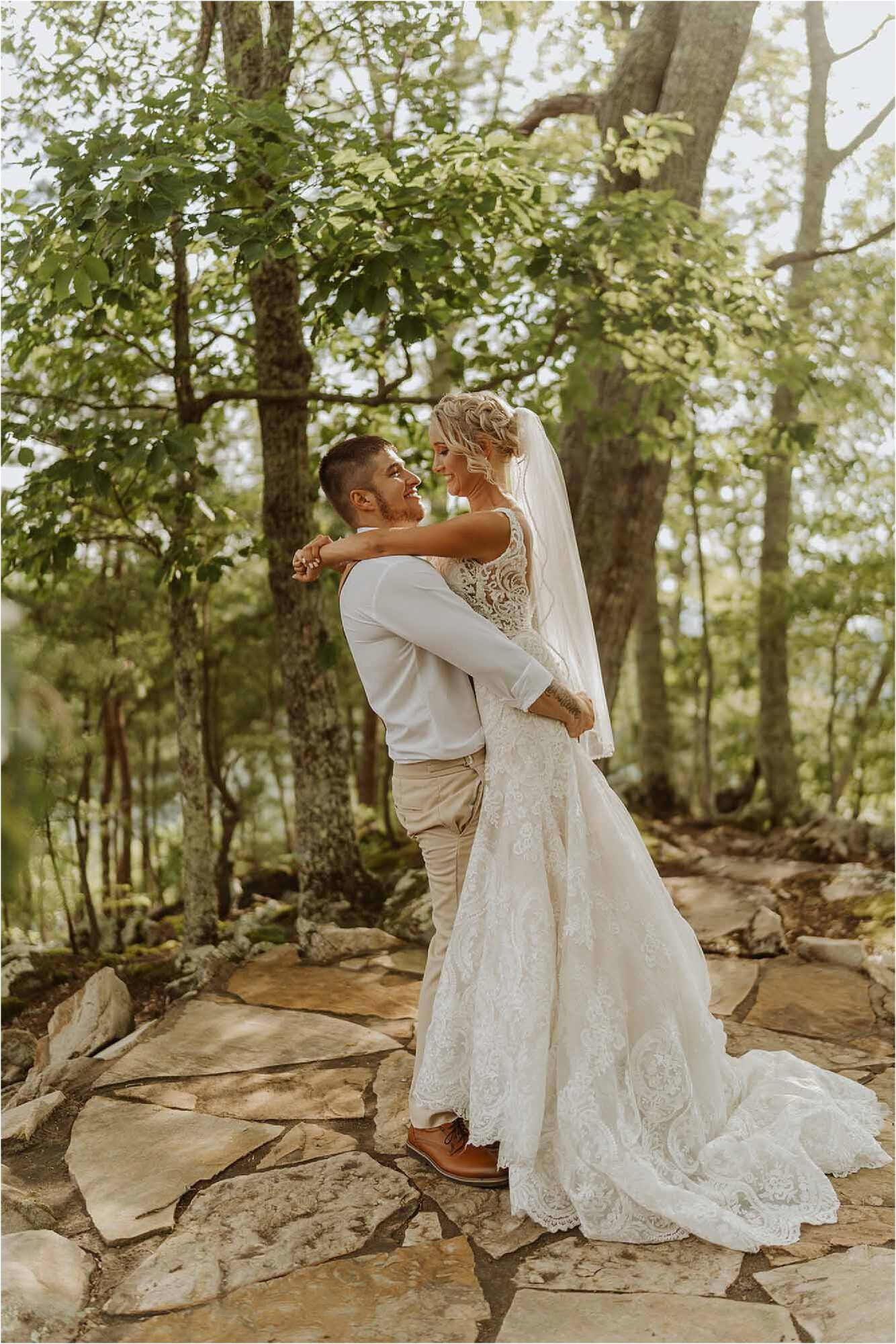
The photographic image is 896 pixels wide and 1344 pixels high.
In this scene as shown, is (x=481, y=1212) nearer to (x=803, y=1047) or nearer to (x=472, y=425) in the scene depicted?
(x=803, y=1047)

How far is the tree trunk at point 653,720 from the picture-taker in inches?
428

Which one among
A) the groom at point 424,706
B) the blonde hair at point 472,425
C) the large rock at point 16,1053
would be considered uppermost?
the blonde hair at point 472,425

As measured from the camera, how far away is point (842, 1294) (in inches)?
100

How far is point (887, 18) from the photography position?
9.86 m

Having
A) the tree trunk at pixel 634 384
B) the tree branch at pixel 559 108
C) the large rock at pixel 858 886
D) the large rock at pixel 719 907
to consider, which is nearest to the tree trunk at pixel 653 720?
the tree trunk at pixel 634 384

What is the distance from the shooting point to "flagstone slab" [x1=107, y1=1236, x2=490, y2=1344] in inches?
97.4

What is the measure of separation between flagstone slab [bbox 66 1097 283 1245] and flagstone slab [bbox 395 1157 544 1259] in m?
0.59

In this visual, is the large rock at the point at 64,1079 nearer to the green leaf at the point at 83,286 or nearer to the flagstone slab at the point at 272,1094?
the flagstone slab at the point at 272,1094

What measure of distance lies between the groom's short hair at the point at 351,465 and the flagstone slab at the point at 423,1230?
2047mm

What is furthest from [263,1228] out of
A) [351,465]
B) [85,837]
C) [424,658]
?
[85,837]

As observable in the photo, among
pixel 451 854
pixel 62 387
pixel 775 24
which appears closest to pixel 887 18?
pixel 775 24

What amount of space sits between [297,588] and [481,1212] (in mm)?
3731

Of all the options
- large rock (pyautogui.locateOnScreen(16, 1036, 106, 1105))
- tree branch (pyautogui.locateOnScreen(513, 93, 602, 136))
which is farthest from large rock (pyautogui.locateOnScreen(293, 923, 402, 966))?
tree branch (pyautogui.locateOnScreen(513, 93, 602, 136))

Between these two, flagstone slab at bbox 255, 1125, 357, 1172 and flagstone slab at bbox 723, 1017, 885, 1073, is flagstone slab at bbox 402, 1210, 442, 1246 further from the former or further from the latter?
flagstone slab at bbox 723, 1017, 885, 1073
